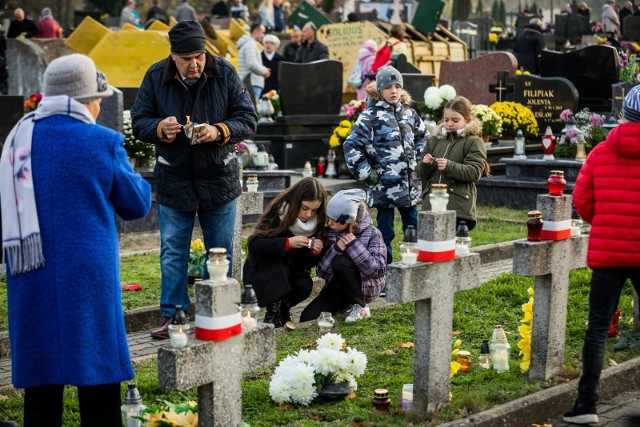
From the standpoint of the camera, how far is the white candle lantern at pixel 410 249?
19.4 feet

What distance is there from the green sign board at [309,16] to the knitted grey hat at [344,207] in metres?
22.7

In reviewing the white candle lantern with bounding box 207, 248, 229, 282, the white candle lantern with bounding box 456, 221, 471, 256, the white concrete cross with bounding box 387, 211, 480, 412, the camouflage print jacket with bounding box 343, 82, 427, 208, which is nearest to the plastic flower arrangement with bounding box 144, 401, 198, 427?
the white candle lantern with bounding box 207, 248, 229, 282

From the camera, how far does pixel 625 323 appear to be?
8.23m

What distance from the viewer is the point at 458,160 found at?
29.7ft

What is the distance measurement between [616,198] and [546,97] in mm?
11320

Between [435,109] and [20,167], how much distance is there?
34.8 ft

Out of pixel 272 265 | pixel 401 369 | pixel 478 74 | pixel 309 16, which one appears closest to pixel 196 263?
pixel 272 265

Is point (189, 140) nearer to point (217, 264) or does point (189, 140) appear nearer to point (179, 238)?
point (179, 238)

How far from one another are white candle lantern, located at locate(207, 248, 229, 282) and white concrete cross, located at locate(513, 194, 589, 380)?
2.05 metres

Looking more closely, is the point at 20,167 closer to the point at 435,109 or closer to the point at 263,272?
the point at 263,272

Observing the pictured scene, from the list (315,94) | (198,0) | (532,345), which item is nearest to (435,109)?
(315,94)

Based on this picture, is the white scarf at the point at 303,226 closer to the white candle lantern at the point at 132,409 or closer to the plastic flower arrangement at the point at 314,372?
the plastic flower arrangement at the point at 314,372

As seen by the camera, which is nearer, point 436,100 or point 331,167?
point 436,100

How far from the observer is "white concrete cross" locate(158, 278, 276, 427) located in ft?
16.2
